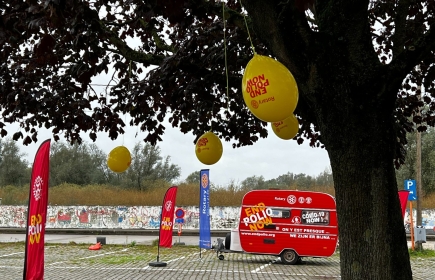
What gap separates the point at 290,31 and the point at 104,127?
15.6ft

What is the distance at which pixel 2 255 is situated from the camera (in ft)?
61.3

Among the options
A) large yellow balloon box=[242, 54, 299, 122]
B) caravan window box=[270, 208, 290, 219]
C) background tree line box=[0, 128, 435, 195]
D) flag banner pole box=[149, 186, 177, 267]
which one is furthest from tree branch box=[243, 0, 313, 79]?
background tree line box=[0, 128, 435, 195]

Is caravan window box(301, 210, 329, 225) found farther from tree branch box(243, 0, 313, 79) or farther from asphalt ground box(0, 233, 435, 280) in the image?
tree branch box(243, 0, 313, 79)

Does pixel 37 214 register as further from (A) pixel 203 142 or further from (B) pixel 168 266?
(B) pixel 168 266

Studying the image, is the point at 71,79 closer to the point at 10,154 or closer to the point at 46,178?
the point at 46,178

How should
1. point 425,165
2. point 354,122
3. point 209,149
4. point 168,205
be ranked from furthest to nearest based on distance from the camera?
point 425,165, point 168,205, point 209,149, point 354,122

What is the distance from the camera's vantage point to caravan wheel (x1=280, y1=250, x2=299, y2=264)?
16.9 meters

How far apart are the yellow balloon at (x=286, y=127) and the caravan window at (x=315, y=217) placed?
37.1 feet

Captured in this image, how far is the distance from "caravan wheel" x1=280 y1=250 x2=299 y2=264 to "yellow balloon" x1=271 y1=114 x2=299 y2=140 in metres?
11.6

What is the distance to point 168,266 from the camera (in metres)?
15.0

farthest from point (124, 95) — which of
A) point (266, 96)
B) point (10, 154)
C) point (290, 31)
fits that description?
point (10, 154)

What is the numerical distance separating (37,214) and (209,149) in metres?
2.20

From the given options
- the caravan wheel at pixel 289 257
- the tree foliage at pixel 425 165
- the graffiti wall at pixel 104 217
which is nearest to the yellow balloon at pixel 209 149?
the caravan wheel at pixel 289 257

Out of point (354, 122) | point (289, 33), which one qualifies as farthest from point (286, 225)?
point (289, 33)
